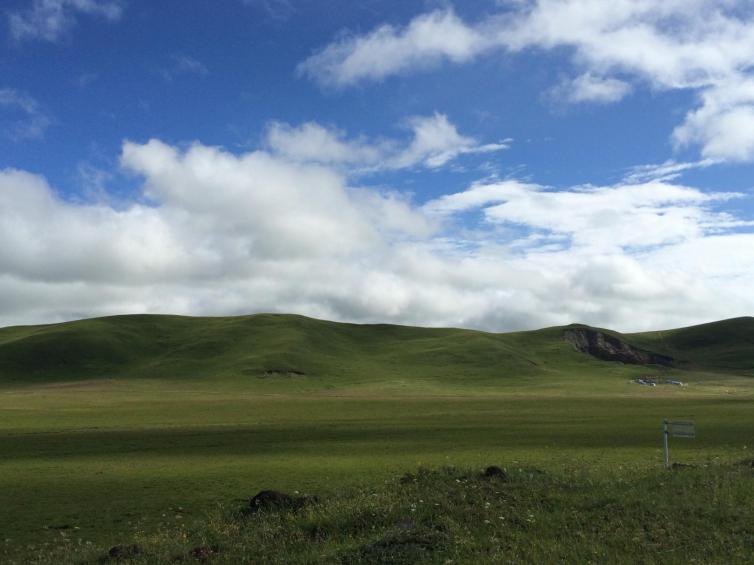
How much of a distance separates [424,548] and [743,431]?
129 ft

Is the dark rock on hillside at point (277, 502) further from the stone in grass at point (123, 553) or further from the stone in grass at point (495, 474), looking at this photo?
the stone in grass at point (495, 474)

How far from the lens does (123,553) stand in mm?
13312

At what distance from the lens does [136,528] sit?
1797cm

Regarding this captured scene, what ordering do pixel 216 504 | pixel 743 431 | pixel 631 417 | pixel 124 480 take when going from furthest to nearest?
pixel 631 417, pixel 743 431, pixel 124 480, pixel 216 504

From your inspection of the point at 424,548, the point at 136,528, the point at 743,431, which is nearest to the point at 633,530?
→ the point at 424,548

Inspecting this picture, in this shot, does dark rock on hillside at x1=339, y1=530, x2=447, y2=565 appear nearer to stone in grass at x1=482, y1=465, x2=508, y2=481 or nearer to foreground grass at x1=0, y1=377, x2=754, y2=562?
stone in grass at x1=482, y1=465, x2=508, y2=481

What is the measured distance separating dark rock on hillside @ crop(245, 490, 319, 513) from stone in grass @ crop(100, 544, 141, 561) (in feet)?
11.5

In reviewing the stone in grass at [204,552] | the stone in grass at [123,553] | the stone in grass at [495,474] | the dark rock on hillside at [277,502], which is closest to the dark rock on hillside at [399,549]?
the stone in grass at [204,552]

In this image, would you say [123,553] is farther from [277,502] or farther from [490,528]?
[490,528]

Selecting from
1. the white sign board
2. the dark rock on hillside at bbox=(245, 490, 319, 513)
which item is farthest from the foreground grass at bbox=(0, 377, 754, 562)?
the dark rock on hillside at bbox=(245, 490, 319, 513)

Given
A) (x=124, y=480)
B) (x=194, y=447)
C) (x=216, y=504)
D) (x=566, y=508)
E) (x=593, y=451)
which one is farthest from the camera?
(x=194, y=447)

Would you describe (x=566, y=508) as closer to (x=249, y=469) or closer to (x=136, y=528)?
(x=136, y=528)

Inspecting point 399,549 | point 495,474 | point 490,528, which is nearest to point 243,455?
point 495,474

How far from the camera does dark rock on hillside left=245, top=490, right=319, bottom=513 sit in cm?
1655
